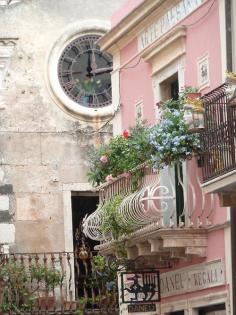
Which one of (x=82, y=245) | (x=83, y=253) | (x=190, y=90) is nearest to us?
(x=190, y=90)

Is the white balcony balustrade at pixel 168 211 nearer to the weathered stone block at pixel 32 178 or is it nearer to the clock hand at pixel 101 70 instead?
the weathered stone block at pixel 32 178

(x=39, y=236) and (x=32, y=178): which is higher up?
(x=32, y=178)

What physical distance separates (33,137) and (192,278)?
→ 8.41 meters

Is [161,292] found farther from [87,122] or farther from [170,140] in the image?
[87,122]

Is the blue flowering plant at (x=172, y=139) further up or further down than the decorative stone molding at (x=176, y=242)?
further up

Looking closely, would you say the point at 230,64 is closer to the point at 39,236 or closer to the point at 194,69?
the point at 194,69

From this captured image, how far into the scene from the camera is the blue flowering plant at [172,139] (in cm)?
1941

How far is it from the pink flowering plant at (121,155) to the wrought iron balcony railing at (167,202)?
34cm

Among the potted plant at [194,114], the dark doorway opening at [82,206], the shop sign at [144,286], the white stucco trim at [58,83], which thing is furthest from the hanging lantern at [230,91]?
the dark doorway opening at [82,206]

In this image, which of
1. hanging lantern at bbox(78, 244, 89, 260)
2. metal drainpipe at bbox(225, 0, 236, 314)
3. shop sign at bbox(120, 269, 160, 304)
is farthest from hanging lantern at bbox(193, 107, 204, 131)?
hanging lantern at bbox(78, 244, 89, 260)

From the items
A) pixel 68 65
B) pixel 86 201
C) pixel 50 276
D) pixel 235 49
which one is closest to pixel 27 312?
pixel 50 276

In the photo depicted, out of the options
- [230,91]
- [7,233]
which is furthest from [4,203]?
[230,91]

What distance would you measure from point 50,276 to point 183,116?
8.52 m

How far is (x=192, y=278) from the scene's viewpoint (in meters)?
20.5
